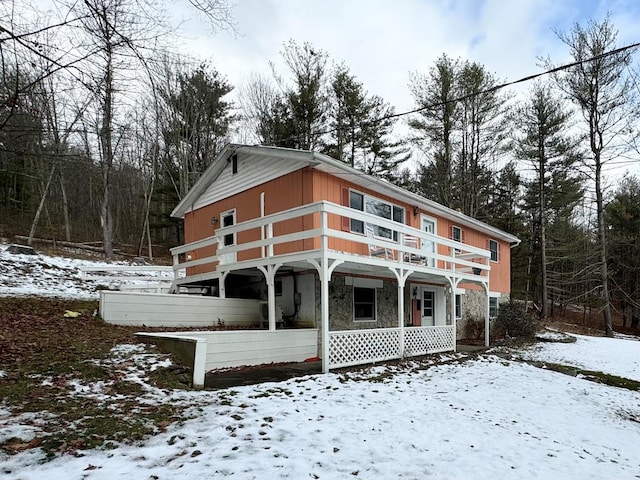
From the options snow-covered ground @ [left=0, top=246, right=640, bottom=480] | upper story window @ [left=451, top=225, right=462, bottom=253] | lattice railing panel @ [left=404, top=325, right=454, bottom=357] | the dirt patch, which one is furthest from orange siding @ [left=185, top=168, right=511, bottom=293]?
the dirt patch

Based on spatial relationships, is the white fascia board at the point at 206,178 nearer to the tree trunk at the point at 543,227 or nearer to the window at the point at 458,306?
the window at the point at 458,306

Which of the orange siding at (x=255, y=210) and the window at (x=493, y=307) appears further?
A: the window at (x=493, y=307)

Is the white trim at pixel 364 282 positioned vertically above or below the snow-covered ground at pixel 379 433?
above

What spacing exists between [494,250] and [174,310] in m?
15.2

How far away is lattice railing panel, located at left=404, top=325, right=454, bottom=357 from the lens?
10.2 metres

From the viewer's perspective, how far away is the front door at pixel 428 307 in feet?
48.3

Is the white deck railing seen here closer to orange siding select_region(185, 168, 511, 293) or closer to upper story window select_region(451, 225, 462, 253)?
orange siding select_region(185, 168, 511, 293)

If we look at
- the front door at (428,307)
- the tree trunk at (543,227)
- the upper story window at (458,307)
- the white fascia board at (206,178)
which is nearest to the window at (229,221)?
the white fascia board at (206,178)

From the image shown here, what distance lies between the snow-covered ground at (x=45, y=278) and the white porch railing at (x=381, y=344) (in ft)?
24.9

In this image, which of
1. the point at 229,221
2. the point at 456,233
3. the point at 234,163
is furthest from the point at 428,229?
the point at 234,163

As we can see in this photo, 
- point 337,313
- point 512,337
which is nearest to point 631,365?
point 512,337

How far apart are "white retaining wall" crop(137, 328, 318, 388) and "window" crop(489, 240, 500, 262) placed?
1247 centimetres

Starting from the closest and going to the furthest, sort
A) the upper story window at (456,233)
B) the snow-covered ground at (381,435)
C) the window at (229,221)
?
the snow-covered ground at (381,435) → the window at (229,221) → the upper story window at (456,233)

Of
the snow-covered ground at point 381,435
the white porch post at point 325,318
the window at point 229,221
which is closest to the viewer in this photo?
the snow-covered ground at point 381,435
